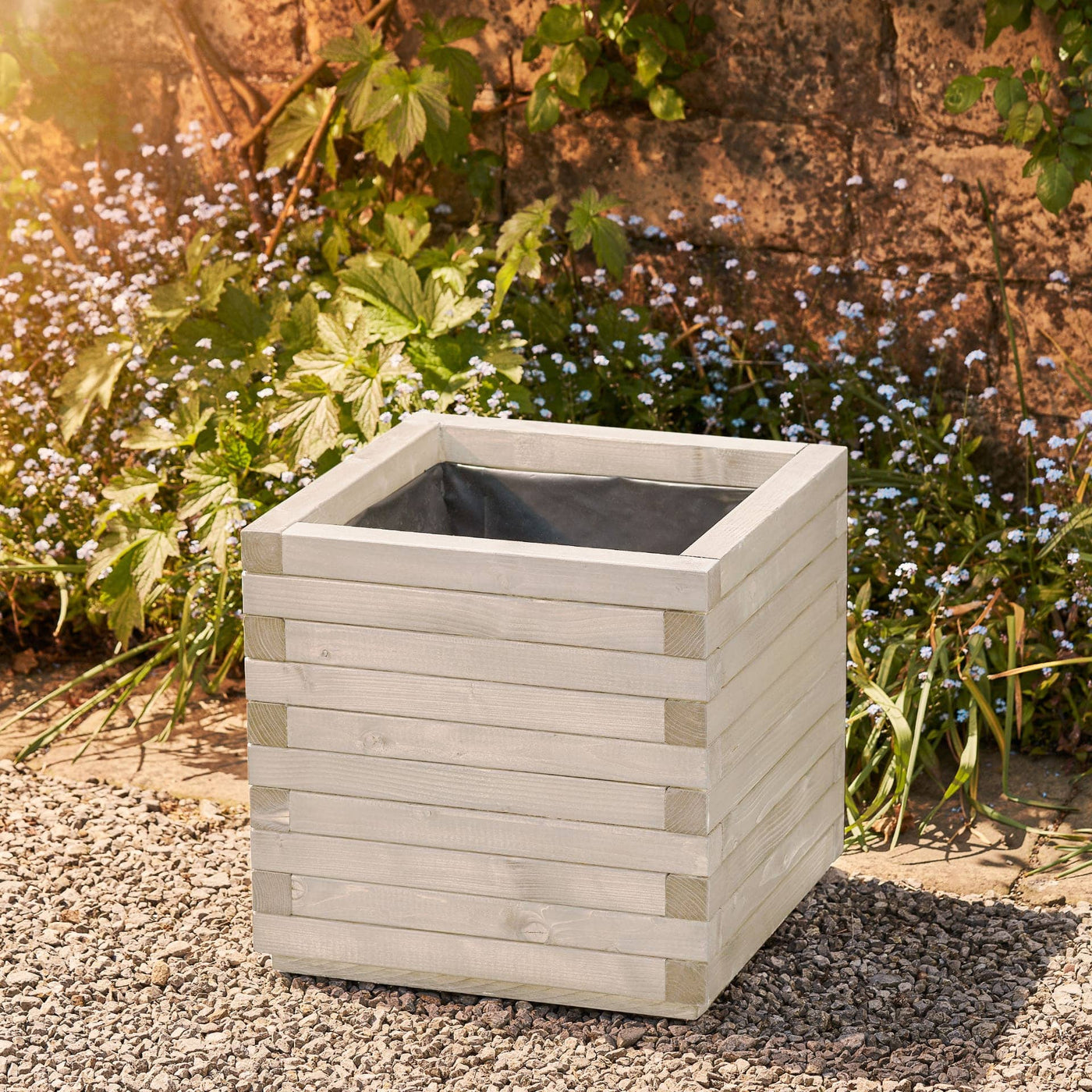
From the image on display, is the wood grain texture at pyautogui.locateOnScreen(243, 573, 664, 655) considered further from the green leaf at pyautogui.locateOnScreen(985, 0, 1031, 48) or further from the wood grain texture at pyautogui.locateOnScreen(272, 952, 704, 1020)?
the green leaf at pyautogui.locateOnScreen(985, 0, 1031, 48)

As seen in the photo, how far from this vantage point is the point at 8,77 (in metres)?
4.52

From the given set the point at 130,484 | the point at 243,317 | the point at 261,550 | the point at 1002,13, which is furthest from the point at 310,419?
the point at 1002,13

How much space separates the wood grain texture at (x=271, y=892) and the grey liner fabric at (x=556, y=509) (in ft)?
1.93

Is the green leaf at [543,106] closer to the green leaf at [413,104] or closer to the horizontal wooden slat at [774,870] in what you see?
the green leaf at [413,104]

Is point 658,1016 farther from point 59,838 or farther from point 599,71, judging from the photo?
point 599,71

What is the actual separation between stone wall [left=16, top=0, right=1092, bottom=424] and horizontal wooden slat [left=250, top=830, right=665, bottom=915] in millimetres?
2020

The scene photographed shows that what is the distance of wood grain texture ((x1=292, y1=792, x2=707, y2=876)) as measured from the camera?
244 cm

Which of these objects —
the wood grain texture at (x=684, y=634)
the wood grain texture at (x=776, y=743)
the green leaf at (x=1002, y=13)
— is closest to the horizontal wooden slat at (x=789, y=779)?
the wood grain texture at (x=776, y=743)

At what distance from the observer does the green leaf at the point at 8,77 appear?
177 inches

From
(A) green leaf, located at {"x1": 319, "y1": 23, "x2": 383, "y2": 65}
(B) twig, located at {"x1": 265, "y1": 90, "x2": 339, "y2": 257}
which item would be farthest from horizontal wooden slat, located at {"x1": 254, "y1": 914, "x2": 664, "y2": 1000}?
(A) green leaf, located at {"x1": 319, "y1": 23, "x2": 383, "y2": 65}

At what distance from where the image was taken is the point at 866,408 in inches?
162

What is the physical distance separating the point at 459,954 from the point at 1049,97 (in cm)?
241

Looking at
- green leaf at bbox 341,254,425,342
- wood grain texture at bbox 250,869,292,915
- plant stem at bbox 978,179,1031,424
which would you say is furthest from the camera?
plant stem at bbox 978,179,1031,424

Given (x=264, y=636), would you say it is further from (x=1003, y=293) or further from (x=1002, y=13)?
(x=1002, y=13)
